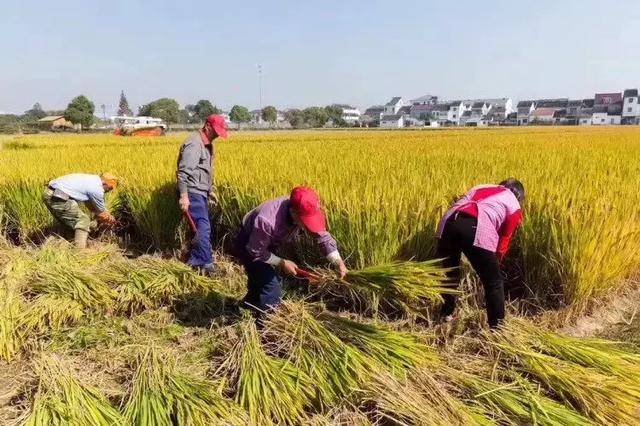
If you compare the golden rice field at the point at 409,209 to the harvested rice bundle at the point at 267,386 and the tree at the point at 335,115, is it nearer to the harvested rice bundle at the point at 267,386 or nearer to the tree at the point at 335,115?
the harvested rice bundle at the point at 267,386

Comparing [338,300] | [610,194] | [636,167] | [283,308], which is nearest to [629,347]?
[610,194]

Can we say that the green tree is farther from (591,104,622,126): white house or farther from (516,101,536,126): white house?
(591,104,622,126): white house

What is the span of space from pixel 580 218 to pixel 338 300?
1.67m

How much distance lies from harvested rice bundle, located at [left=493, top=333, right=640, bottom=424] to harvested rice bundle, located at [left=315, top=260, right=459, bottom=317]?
57cm

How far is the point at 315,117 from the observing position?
67.5 meters

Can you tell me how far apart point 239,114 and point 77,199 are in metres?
72.0

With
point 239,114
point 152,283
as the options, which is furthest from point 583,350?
point 239,114

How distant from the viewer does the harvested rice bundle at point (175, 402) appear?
81.0 inches

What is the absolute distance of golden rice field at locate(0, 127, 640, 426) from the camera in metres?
2.12

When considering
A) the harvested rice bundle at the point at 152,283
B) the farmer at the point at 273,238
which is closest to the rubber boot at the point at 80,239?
the harvested rice bundle at the point at 152,283

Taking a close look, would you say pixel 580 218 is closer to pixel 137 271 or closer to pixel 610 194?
pixel 610 194

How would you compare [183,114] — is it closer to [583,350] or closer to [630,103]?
[630,103]


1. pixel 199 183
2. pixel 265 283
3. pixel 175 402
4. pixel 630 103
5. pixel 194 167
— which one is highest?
pixel 630 103

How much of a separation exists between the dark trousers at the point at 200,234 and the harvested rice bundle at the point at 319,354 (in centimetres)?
148
